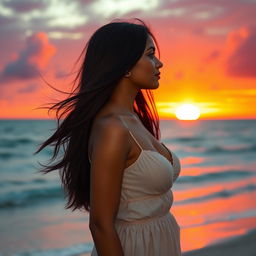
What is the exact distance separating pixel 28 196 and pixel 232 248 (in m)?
7.92

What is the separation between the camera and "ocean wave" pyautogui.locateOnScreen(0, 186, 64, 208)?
12507mm

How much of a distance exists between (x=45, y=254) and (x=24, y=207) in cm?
497

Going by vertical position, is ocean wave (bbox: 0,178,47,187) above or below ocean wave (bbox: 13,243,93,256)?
above

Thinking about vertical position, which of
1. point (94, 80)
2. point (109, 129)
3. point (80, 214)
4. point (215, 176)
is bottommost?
point (109, 129)

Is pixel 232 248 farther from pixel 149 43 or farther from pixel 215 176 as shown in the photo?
pixel 215 176

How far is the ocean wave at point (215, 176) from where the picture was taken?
55.0 ft

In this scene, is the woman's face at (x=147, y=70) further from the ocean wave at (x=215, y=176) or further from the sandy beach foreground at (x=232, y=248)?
the ocean wave at (x=215, y=176)

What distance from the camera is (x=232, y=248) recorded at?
7066 mm

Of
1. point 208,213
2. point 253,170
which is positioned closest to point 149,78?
point 208,213

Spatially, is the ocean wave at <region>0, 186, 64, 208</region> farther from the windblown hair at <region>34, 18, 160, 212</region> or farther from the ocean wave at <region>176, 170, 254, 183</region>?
the windblown hair at <region>34, 18, 160, 212</region>

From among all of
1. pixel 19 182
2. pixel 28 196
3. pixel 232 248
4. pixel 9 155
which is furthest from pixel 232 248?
pixel 9 155

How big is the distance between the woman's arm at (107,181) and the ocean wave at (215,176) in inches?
551

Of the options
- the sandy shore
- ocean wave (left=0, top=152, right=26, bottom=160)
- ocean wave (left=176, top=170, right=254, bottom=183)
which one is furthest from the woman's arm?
ocean wave (left=0, top=152, right=26, bottom=160)

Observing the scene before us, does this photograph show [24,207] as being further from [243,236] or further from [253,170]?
[253,170]
